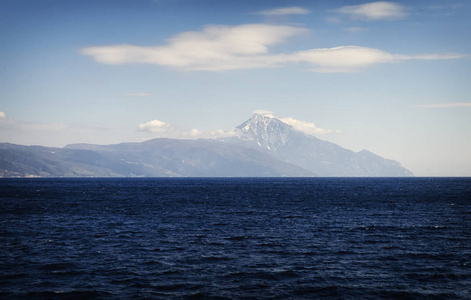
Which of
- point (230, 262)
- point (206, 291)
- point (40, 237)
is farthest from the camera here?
point (40, 237)

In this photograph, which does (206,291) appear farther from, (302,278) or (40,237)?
(40,237)

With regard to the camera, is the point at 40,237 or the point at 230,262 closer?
the point at 230,262

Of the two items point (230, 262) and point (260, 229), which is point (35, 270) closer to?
point (230, 262)

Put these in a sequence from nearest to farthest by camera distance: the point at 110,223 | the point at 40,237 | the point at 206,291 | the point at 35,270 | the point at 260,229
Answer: the point at 206,291 < the point at 35,270 < the point at 40,237 < the point at 260,229 < the point at 110,223

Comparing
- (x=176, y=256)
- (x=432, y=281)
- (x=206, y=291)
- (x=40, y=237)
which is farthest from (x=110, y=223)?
(x=432, y=281)

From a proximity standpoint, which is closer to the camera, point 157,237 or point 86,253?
point 86,253

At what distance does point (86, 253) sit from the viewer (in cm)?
4478

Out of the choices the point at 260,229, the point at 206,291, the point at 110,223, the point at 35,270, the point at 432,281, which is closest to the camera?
the point at 206,291

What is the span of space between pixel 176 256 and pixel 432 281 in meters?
26.1

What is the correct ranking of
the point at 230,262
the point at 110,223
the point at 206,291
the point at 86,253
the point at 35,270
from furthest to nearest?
1. the point at 110,223
2. the point at 86,253
3. the point at 230,262
4. the point at 35,270
5. the point at 206,291

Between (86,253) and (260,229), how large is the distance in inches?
1122

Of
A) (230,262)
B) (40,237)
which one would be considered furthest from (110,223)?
(230,262)

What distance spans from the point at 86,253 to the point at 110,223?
26296 mm

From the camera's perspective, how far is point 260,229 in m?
63.3
